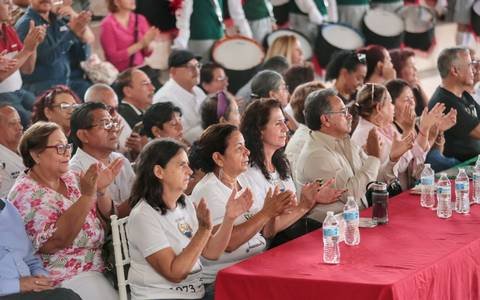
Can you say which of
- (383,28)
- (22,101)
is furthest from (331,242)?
(383,28)

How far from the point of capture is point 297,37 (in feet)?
33.2

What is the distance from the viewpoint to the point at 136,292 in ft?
15.8

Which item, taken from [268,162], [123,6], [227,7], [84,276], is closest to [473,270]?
[268,162]

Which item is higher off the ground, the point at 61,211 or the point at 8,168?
the point at 61,211

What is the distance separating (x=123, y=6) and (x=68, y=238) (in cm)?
407

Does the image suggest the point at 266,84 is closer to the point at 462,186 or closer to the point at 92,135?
the point at 92,135

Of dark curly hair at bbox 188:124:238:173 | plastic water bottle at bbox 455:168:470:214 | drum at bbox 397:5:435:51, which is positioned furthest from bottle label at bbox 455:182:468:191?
drum at bbox 397:5:435:51

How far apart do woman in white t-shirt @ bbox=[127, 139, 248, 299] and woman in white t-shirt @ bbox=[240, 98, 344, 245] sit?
645mm

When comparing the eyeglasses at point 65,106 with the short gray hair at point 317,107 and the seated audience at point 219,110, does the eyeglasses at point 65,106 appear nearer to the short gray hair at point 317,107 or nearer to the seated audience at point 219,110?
the seated audience at point 219,110

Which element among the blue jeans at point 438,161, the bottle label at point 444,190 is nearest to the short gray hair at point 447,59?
the blue jeans at point 438,161

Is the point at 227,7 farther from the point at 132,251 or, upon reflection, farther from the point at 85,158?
the point at 132,251

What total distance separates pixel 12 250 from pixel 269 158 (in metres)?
1.52

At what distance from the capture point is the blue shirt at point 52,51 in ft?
25.3

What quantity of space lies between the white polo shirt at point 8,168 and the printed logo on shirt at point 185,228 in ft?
4.21
